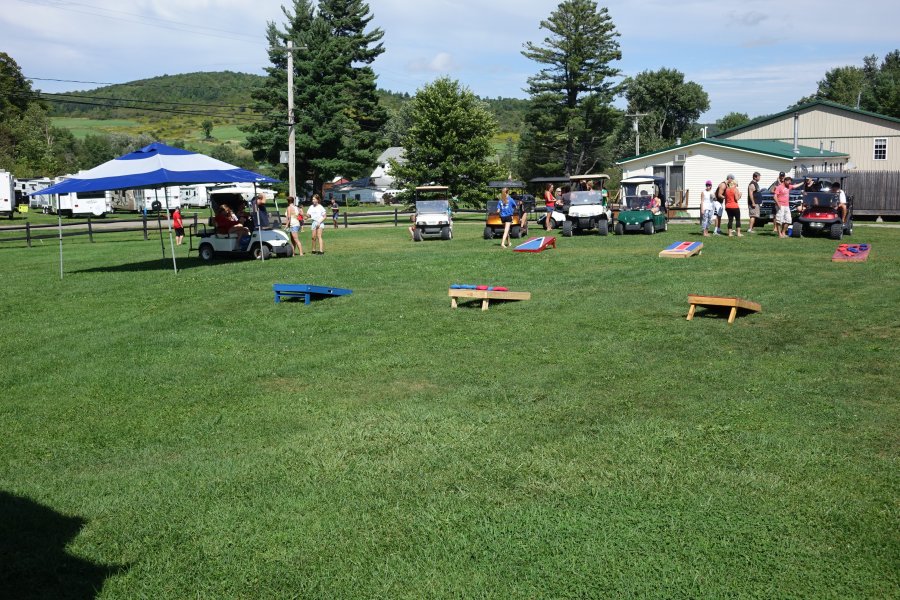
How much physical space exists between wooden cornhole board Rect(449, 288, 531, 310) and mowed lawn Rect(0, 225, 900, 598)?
0.83 feet

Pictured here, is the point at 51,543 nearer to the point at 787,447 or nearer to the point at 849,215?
the point at 787,447

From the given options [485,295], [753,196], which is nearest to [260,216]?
[485,295]

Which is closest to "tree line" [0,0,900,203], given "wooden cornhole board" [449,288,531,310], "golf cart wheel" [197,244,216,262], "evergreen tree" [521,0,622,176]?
"evergreen tree" [521,0,622,176]

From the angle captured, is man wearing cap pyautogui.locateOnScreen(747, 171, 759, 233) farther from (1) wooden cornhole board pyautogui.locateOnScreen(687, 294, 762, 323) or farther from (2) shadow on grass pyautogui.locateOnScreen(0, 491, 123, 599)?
(2) shadow on grass pyautogui.locateOnScreen(0, 491, 123, 599)

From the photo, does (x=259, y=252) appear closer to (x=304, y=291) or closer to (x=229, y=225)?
(x=229, y=225)

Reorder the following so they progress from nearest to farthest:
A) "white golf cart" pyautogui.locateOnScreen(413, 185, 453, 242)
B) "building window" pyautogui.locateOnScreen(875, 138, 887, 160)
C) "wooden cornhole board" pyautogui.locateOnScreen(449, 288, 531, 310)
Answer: "wooden cornhole board" pyautogui.locateOnScreen(449, 288, 531, 310) → "white golf cart" pyautogui.locateOnScreen(413, 185, 453, 242) → "building window" pyautogui.locateOnScreen(875, 138, 887, 160)

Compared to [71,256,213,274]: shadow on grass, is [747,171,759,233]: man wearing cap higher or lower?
higher

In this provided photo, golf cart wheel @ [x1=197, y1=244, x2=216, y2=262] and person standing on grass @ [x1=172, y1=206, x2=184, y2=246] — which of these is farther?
person standing on grass @ [x1=172, y1=206, x2=184, y2=246]

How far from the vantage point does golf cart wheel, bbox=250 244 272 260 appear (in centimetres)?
2286

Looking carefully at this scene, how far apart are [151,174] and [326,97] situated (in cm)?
4527

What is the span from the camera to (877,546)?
5.11 m

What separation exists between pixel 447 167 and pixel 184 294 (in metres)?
34.8

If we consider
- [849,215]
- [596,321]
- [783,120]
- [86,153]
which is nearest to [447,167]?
[783,120]

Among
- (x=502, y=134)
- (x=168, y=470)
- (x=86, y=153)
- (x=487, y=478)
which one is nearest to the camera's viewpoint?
(x=487, y=478)
